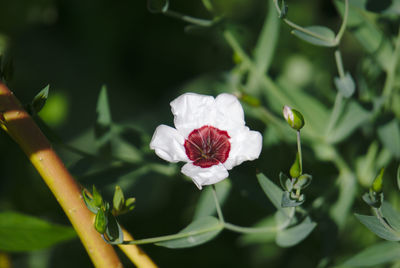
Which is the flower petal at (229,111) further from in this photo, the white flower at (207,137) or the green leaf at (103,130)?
the green leaf at (103,130)

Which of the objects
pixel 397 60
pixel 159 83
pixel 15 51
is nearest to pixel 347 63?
pixel 159 83

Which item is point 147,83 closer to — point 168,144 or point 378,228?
point 168,144

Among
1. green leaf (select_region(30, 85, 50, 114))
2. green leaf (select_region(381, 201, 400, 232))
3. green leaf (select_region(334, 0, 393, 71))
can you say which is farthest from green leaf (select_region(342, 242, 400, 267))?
green leaf (select_region(30, 85, 50, 114))

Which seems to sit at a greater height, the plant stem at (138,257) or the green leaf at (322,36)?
the green leaf at (322,36)

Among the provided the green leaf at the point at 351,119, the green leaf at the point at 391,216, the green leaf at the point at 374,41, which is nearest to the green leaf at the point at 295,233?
the green leaf at the point at 391,216

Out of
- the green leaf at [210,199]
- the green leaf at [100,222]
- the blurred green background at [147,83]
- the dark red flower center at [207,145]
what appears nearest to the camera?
the green leaf at [100,222]

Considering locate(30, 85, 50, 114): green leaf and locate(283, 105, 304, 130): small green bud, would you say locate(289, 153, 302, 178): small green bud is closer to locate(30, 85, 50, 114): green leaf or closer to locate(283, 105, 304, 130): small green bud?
locate(283, 105, 304, 130): small green bud
